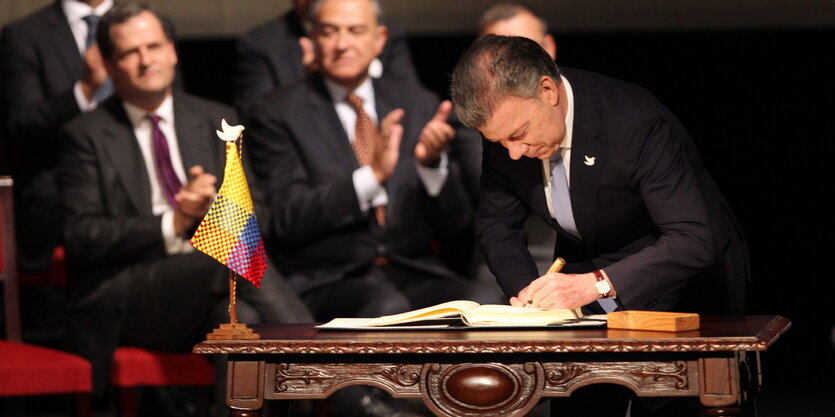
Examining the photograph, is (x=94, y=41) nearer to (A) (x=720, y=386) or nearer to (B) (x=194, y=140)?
(B) (x=194, y=140)

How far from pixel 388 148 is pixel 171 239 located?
684 mm

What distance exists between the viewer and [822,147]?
16.5 feet

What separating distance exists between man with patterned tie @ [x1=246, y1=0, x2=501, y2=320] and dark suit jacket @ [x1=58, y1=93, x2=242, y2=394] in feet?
0.78

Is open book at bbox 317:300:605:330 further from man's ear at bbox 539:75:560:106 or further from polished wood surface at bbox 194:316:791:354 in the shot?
man's ear at bbox 539:75:560:106

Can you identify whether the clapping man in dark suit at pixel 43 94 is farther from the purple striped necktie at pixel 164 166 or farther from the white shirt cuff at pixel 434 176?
the white shirt cuff at pixel 434 176

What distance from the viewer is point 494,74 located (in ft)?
8.00

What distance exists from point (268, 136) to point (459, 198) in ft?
2.05

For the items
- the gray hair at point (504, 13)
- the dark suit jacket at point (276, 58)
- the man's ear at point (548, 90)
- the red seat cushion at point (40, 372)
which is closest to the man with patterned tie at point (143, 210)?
the red seat cushion at point (40, 372)

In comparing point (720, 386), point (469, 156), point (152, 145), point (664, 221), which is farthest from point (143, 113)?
point (720, 386)

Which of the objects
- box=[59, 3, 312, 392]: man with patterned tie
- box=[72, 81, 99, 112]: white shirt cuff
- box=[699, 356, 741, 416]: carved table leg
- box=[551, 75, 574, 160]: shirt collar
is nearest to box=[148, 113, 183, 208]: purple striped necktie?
box=[59, 3, 312, 392]: man with patterned tie

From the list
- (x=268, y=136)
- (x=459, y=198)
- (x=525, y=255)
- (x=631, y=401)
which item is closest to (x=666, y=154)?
(x=525, y=255)

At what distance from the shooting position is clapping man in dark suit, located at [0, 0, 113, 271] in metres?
4.24

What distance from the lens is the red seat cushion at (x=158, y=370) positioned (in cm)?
355

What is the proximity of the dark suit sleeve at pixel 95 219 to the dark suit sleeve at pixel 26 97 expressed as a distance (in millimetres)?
390
